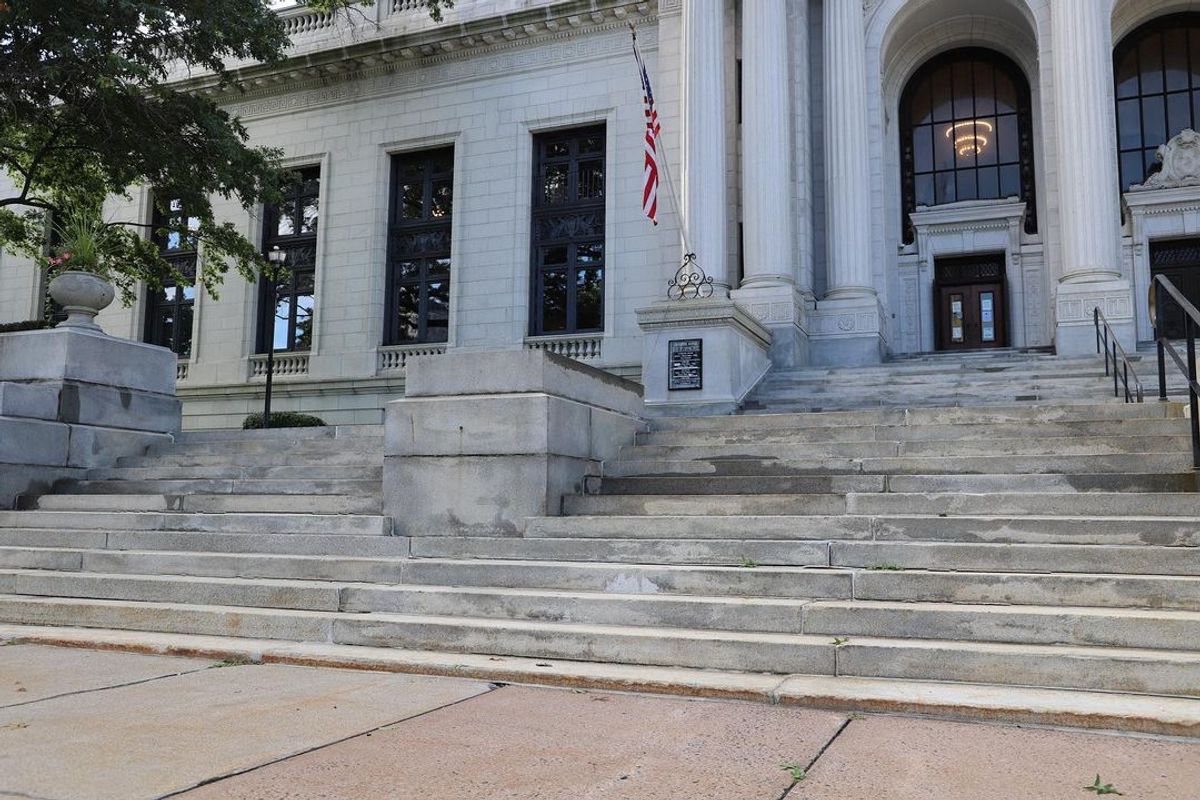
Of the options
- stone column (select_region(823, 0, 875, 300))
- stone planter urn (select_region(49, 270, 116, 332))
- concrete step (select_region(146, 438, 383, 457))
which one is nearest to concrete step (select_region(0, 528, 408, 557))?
concrete step (select_region(146, 438, 383, 457))

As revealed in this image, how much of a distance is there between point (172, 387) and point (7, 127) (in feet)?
27.1

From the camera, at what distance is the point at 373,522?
7.97 m

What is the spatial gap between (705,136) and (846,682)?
15.2 metres

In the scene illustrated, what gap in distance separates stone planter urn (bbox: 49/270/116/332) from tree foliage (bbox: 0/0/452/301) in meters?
5.86

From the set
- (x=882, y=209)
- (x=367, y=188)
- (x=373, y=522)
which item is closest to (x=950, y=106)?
(x=882, y=209)

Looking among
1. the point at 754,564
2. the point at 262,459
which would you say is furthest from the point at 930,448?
the point at 262,459

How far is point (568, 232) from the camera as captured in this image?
878 inches

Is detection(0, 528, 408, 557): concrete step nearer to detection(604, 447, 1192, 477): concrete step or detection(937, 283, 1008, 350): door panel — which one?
detection(604, 447, 1192, 477): concrete step

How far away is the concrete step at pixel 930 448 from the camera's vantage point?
801 cm

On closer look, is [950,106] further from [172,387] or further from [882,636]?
[882,636]

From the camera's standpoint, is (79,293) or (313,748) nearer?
(313,748)

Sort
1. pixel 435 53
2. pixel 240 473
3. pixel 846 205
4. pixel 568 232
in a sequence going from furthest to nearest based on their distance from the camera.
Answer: pixel 435 53 < pixel 568 232 < pixel 846 205 < pixel 240 473

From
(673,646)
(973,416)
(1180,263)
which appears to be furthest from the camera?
(1180,263)

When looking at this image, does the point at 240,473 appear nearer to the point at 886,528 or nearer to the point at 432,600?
the point at 432,600
